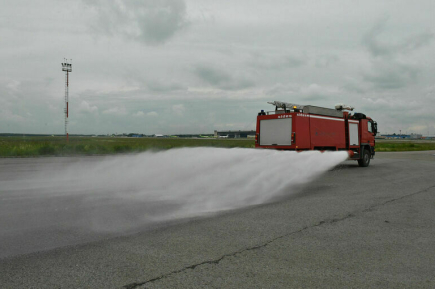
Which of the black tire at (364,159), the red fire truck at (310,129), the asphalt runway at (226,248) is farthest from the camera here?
the black tire at (364,159)

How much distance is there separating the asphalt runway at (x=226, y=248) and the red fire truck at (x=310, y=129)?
720 cm

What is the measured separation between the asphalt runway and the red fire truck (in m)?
7.20

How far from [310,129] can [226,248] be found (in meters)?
11.4

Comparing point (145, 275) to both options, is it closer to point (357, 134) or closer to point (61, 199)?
point (61, 199)

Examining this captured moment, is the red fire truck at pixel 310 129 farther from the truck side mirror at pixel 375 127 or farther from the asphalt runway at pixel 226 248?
the asphalt runway at pixel 226 248

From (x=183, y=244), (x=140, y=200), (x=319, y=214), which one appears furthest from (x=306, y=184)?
(x=183, y=244)

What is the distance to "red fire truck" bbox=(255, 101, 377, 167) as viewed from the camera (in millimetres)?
14711

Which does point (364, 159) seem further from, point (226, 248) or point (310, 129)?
point (226, 248)

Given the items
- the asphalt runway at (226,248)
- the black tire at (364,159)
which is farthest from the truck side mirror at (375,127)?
the asphalt runway at (226,248)

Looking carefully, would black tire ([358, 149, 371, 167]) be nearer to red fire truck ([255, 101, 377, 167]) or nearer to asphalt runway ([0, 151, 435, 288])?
red fire truck ([255, 101, 377, 167])

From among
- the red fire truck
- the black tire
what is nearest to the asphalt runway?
the red fire truck

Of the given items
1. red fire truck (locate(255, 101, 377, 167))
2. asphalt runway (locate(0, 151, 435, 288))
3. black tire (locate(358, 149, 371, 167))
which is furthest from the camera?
black tire (locate(358, 149, 371, 167))

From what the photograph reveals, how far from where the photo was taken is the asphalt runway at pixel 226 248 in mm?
3688

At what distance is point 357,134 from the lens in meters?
18.2
